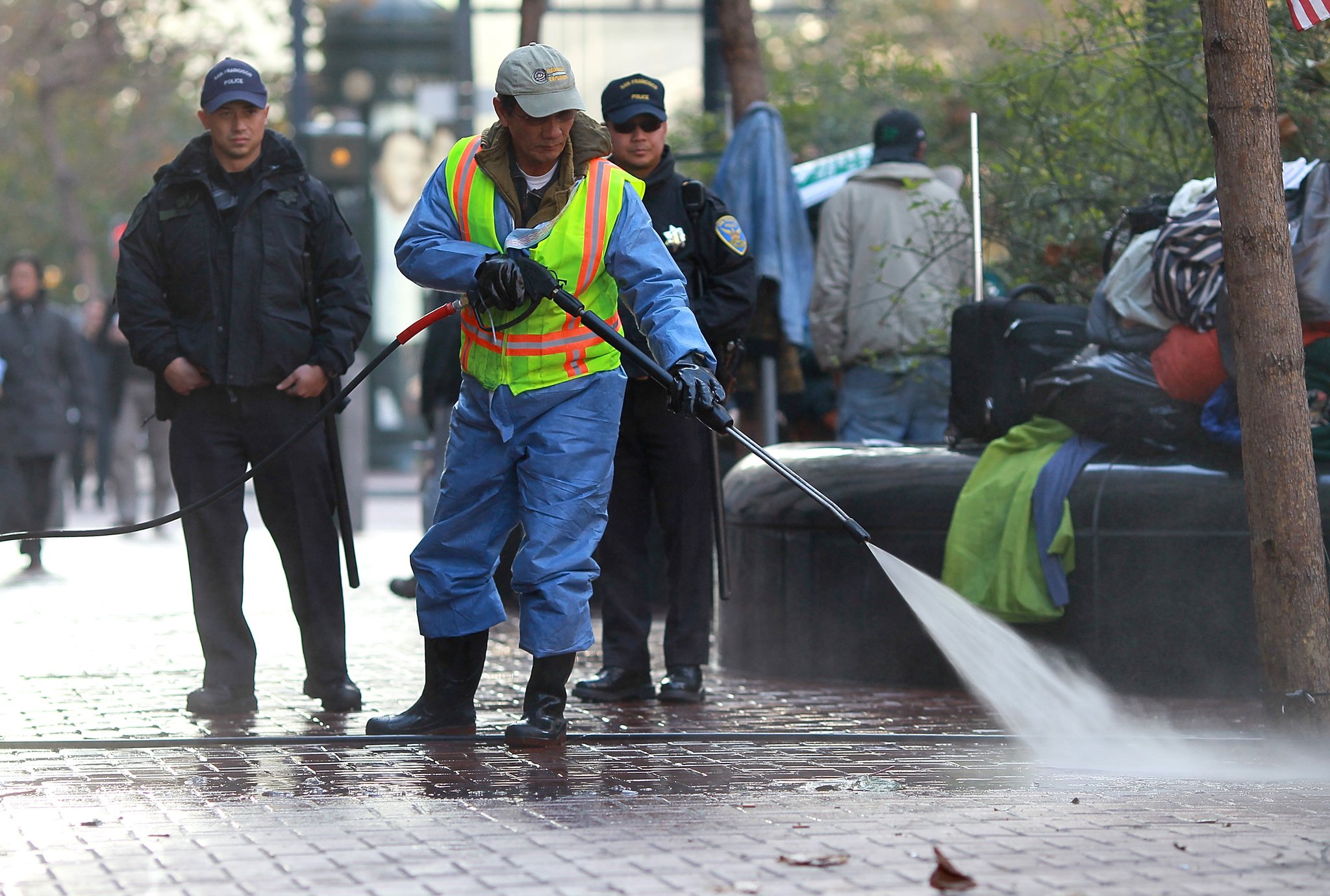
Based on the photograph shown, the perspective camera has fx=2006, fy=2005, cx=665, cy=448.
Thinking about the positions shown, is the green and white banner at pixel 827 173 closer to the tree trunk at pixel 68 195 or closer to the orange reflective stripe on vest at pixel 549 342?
the orange reflective stripe on vest at pixel 549 342

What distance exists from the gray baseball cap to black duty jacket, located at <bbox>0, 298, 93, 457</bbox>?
301 inches

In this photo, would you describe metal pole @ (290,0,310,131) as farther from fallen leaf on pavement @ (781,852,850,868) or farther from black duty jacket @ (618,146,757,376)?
fallen leaf on pavement @ (781,852,850,868)

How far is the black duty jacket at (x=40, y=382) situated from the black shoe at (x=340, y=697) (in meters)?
6.45

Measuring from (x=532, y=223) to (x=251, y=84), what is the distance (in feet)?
4.28

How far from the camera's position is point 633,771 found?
16.9 feet

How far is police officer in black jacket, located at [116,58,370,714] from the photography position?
6227mm

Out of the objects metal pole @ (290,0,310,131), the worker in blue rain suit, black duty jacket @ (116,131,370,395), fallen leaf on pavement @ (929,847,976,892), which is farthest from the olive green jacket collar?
metal pole @ (290,0,310,131)

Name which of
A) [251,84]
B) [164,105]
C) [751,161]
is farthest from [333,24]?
[251,84]

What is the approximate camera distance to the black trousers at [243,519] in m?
6.30

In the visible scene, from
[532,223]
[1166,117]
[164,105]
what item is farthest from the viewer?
[164,105]

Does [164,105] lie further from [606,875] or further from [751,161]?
[606,875]

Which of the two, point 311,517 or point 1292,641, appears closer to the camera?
point 1292,641

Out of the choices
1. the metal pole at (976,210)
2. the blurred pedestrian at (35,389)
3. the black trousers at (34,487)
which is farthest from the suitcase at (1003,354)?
the black trousers at (34,487)

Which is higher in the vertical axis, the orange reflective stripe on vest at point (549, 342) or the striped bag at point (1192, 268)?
the striped bag at point (1192, 268)
